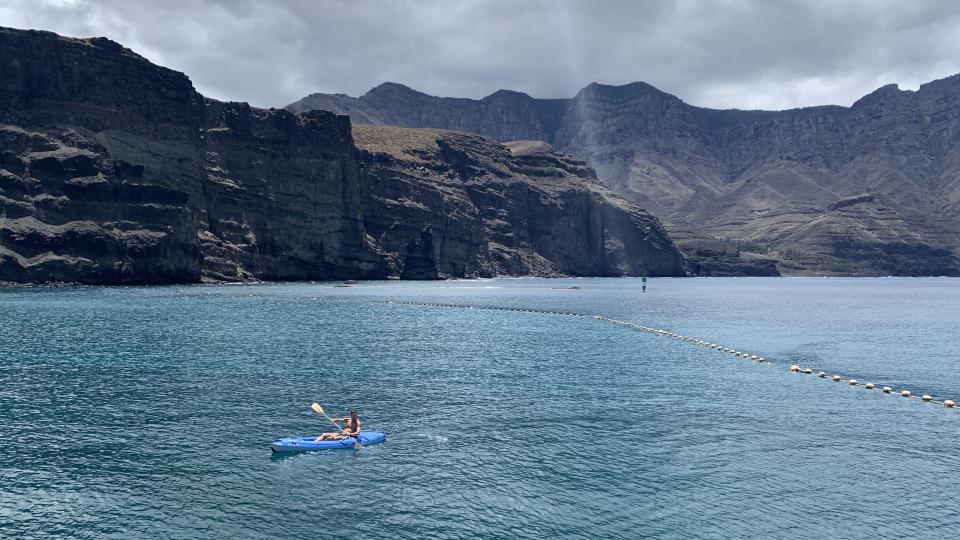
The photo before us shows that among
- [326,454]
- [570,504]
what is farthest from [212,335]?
[570,504]

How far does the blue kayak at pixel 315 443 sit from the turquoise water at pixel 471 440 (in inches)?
29.6

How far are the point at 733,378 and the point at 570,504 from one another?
43.8 m

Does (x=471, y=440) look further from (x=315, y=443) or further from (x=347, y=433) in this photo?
(x=315, y=443)

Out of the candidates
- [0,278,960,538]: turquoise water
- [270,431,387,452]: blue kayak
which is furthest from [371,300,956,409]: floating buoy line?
[270,431,387,452]: blue kayak

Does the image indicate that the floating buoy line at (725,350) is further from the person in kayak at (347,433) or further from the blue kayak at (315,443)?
the person in kayak at (347,433)

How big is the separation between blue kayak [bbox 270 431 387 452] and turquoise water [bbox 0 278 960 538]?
753 mm

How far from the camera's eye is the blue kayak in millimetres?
43812

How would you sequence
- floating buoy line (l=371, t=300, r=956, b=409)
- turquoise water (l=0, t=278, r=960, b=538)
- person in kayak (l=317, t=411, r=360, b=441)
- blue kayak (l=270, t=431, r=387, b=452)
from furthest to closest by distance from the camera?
floating buoy line (l=371, t=300, r=956, b=409), person in kayak (l=317, t=411, r=360, b=441), blue kayak (l=270, t=431, r=387, b=452), turquoise water (l=0, t=278, r=960, b=538)

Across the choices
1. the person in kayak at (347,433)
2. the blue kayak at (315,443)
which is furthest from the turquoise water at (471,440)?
the person in kayak at (347,433)

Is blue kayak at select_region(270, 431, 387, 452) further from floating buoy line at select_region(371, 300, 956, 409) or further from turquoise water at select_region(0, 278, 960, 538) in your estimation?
floating buoy line at select_region(371, 300, 956, 409)

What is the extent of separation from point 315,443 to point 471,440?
390 inches

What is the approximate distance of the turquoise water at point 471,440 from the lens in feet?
111

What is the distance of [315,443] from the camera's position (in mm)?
44719

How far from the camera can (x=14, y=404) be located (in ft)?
181
